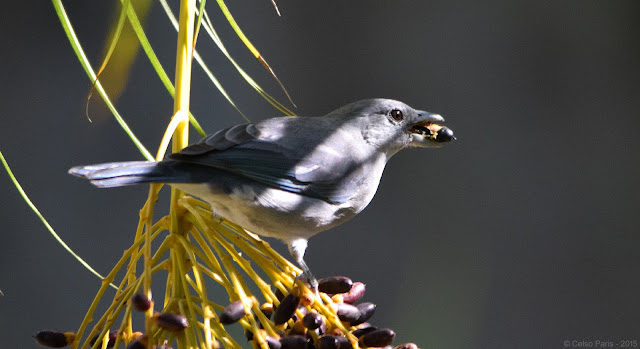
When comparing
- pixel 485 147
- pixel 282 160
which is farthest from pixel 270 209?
pixel 485 147

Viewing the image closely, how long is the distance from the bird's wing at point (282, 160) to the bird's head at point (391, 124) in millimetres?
70

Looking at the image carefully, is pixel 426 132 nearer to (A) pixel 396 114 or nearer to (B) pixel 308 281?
(A) pixel 396 114

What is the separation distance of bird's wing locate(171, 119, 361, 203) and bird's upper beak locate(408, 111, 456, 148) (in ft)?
0.37

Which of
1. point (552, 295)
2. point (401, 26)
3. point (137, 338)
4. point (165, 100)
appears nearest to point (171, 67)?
point (165, 100)

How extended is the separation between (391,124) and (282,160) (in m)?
0.21

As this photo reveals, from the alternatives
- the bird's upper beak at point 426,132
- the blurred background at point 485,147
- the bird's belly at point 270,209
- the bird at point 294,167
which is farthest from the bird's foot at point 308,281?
the blurred background at point 485,147

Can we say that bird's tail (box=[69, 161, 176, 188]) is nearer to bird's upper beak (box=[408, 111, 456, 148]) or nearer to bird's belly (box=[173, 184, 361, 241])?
bird's belly (box=[173, 184, 361, 241])

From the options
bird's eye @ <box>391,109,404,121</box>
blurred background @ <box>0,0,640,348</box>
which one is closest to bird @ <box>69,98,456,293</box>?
bird's eye @ <box>391,109,404,121</box>

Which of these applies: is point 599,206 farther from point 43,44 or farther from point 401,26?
point 43,44

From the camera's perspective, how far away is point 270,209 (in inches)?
36.5

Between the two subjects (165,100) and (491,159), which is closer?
(165,100)

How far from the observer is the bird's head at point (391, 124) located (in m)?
1.09

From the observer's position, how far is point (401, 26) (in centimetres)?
241

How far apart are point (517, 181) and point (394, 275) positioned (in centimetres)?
53
